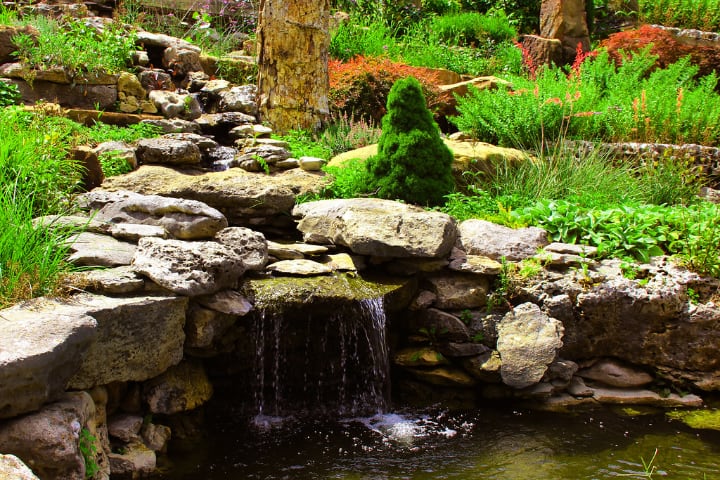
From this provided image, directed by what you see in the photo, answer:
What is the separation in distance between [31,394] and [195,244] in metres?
1.80

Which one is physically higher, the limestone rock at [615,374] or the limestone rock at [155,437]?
the limestone rock at [615,374]

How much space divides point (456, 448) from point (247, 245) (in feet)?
7.56

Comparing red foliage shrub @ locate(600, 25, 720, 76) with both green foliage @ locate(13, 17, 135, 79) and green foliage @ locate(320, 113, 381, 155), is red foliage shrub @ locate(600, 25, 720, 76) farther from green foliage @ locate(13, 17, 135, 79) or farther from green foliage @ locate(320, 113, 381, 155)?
green foliage @ locate(13, 17, 135, 79)

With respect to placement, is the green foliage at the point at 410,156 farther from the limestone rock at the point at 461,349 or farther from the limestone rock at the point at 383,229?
the limestone rock at the point at 461,349

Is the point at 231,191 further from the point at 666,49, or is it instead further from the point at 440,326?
the point at 666,49

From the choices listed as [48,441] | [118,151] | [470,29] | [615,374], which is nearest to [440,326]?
[615,374]

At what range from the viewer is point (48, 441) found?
3412 millimetres

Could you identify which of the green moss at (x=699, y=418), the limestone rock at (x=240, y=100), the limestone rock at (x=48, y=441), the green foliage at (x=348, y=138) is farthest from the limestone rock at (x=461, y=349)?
the limestone rock at (x=240, y=100)

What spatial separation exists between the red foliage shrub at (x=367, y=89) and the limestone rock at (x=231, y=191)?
370 cm

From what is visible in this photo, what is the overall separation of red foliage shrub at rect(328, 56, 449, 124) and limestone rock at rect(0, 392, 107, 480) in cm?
724

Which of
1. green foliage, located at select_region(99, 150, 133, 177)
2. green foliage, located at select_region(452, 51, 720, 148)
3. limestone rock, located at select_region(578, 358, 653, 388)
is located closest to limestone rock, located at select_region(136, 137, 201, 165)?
green foliage, located at select_region(99, 150, 133, 177)

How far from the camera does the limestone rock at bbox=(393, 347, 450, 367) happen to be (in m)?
5.66

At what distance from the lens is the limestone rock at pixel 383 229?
5586 millimetres

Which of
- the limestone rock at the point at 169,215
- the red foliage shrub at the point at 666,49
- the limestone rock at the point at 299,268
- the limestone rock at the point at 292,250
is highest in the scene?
the red foliage shrub at the point at 666,49
